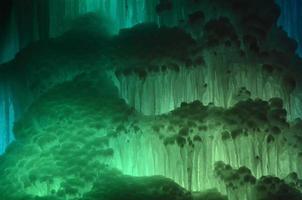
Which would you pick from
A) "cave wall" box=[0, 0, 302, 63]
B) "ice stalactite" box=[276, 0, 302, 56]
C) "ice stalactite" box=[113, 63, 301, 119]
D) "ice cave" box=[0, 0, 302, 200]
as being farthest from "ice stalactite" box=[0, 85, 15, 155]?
"ice stalactite" box=[276, 0, 302, 56]

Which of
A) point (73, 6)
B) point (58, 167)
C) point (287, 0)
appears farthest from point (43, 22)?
point (287, 0)

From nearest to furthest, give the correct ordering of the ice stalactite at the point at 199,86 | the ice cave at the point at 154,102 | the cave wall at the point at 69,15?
the ice cave at the point at 154,102 → the ice stalactite at the point at 199,86 → the cave wall at the point at 69,15

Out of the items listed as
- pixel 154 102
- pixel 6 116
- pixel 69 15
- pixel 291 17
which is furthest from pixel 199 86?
pixel 6 116

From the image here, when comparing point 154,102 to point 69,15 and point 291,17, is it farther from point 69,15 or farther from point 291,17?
point 291,17

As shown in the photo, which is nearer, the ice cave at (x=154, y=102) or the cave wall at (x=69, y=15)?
the ice cave at (x=154, y=102)

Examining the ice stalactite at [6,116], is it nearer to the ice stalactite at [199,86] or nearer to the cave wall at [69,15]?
the cave wall at [69,15]

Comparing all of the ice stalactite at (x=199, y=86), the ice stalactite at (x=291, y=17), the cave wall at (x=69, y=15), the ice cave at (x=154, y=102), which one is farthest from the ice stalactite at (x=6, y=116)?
the ice stalactite at (x=291, y=17)

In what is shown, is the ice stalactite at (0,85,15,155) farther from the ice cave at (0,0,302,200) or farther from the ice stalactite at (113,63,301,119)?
the ice stalactite at (113,63,301,119)

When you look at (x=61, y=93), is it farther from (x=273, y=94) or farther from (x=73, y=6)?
(x=273, y=94)

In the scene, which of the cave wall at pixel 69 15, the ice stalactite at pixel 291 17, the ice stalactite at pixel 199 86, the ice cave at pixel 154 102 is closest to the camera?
the ice cave at pixel 154 102
